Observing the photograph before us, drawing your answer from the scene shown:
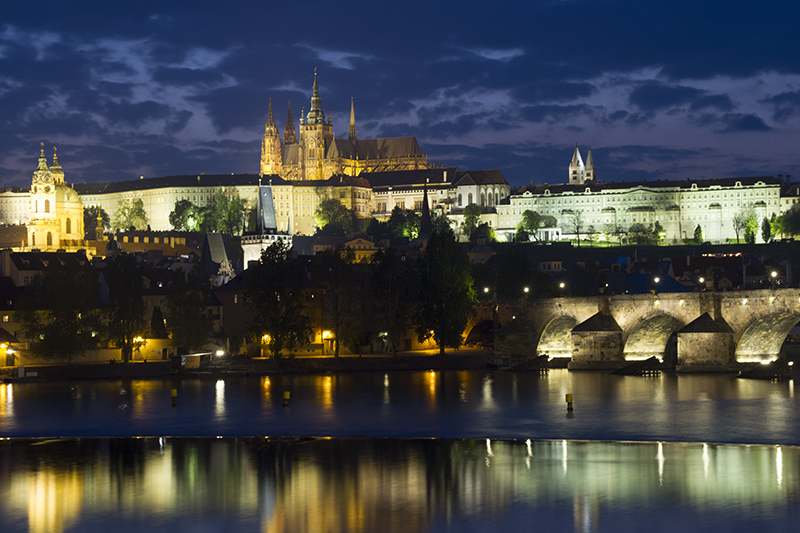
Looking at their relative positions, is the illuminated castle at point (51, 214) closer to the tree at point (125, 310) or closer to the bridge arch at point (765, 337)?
the tree at point (125, 310)

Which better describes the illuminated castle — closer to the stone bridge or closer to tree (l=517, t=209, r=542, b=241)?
Answer: the stone bridge

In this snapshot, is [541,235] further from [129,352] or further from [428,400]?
[428,400]

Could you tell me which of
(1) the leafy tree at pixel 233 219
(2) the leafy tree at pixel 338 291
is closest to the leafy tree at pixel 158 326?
(2) the leafy tree at pixel 338 291

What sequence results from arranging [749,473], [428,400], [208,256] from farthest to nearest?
[208,256] → [428,400] → [749,473]

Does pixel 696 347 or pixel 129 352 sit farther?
pixel 129 352

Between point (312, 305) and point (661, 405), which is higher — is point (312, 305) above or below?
above

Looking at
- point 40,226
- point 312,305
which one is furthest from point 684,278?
point 40,226

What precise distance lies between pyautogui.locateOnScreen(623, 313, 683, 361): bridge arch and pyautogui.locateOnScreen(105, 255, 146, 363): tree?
2966 cm

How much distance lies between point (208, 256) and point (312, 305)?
4917 centimetres

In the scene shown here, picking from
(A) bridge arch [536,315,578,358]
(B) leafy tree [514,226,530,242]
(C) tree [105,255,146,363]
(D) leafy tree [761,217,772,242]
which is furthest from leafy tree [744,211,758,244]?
(C) tree [105,255,146,363]

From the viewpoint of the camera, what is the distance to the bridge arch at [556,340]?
6844 centimetres

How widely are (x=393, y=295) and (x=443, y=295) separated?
315 centimetres

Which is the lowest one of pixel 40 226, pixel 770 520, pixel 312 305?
pixel 770 520

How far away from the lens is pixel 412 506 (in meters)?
26.7
